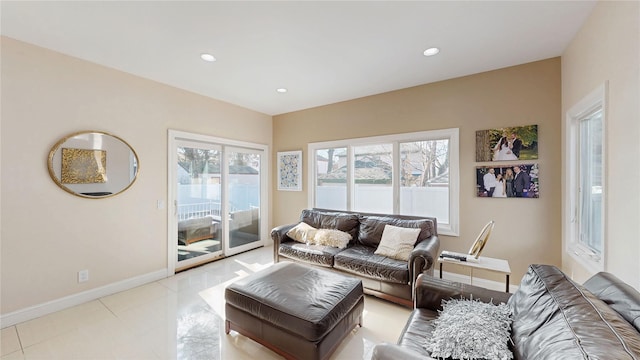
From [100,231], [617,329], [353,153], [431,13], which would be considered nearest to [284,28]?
[431,13]

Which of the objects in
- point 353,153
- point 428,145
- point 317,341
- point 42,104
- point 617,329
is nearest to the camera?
point 617,329

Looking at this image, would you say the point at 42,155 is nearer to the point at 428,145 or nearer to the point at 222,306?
the point at 222,306

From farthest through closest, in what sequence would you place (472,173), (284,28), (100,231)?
(472,173), (100,231), (284,28)

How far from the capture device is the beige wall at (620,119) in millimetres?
1479

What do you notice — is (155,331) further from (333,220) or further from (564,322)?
(564,322)

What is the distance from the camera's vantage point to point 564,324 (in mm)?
991

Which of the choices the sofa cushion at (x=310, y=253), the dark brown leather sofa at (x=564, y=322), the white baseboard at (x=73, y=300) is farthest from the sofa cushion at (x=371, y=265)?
the white baseboard at (x=73, y=300)

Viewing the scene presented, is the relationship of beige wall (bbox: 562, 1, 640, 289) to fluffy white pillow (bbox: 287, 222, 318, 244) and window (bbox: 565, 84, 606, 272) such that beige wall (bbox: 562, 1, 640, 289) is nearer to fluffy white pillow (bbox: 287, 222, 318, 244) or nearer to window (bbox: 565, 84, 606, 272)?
window (bbox: 565, 84, 606, 272)

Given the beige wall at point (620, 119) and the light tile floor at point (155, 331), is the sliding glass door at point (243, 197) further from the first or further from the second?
the beige wall at point (620, 119)

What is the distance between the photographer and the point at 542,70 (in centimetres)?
277

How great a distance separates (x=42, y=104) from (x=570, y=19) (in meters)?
5.06

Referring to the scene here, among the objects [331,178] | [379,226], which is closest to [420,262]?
[379,226]

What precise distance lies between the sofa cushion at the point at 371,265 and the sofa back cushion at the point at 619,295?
1.44m

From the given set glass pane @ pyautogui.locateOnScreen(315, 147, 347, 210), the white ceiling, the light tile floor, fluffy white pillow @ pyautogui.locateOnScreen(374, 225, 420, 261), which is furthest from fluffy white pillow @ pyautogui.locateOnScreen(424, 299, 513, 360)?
glass pane @ pyautogui.locateOnScreen(315, 147, 347, 210)
